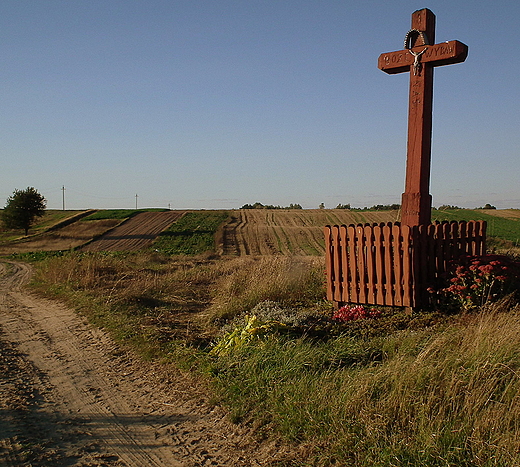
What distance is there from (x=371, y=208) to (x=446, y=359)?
211ft

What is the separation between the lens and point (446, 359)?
4.58 metres

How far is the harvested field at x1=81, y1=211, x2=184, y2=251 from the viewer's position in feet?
140

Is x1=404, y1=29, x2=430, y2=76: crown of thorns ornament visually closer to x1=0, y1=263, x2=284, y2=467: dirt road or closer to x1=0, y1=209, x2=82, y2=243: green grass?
x1=0, y1=263, x2=284, y2=467: dirt road

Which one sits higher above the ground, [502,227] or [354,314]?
[502,227]

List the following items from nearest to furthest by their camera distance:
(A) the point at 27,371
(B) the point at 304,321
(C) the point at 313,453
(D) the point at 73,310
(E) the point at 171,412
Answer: (C) the point at 313,453, (E) the point at 171,412, (A) the point at 27,371, (B) the point at 304,321, (D) the point at 73,310

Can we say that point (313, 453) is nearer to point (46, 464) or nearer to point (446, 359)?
point (446, 359)

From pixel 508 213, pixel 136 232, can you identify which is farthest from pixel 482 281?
pixel 508 213

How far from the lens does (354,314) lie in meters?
8.18

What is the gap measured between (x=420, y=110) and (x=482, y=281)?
324 cm

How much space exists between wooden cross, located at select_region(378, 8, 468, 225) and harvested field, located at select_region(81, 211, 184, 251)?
111ft

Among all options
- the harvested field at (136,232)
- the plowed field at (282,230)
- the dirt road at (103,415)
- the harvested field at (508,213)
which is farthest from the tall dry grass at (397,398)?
the harvested field at (508,213)

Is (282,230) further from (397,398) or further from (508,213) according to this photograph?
(397,398)

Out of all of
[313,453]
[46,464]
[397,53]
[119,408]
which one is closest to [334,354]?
[313,453]

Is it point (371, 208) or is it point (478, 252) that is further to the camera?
point (371, 208)
